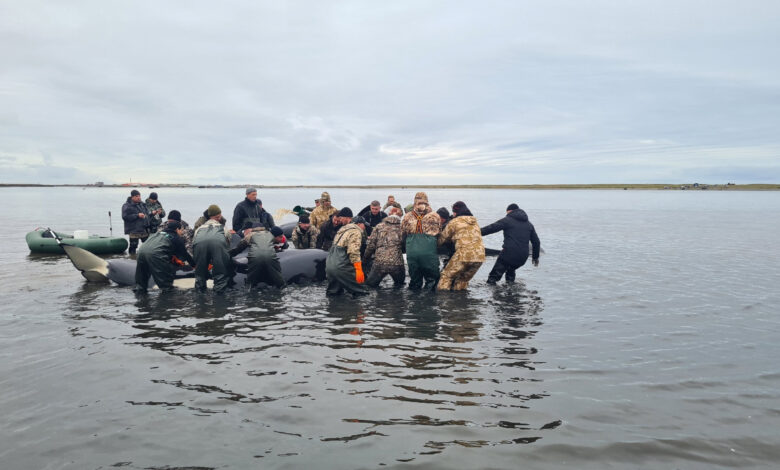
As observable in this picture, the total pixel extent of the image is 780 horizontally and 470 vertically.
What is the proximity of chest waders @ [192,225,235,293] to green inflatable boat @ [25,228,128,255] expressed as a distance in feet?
27.9

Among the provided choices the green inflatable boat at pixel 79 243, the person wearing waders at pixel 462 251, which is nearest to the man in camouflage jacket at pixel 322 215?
the person wearing waders at pixel 462 251

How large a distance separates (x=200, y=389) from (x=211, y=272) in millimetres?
5877

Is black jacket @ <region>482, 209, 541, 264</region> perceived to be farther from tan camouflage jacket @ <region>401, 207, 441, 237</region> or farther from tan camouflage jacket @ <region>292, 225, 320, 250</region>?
tan camouflage jacket @ <region>292, 225, 320, 250</region>

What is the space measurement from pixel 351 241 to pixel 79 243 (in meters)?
11.9

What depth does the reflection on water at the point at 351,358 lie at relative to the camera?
15.5ft

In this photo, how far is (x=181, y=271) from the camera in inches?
465

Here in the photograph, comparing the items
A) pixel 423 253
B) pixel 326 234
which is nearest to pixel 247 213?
pixel 326 234

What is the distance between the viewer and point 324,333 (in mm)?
7773

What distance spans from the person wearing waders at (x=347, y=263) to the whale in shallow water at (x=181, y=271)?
5.34 feet

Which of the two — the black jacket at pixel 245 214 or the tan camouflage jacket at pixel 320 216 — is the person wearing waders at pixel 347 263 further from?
the tan camouflage jacket at pixel 320 216

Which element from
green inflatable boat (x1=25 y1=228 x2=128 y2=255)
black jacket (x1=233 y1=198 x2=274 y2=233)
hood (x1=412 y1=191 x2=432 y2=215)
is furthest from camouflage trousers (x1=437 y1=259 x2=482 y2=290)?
green inflatable boat (x1=25 y1=228 x2=128 y2=255)

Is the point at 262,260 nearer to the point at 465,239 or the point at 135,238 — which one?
the point at 465,239

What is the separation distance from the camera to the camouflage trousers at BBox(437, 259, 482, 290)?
35.1 ft

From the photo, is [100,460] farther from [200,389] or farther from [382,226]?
[382,226]
